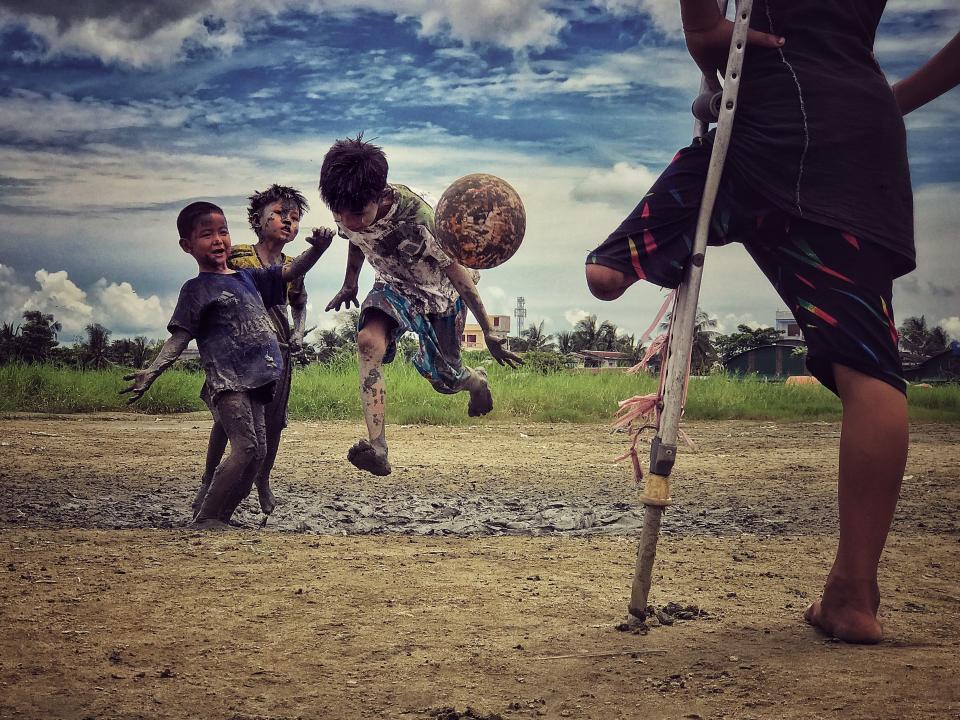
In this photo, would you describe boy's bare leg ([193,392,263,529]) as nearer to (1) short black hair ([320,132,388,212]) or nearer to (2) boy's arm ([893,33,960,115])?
(1) short black hair ([320,132,388,212])

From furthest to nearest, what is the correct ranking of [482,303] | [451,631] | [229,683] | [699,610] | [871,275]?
[482,303] → [699,610] → [451,631] → [871,275] → [229,683]

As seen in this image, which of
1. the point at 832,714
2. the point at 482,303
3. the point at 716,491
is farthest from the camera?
the point at 716,491

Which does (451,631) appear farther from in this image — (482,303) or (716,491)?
(716,491)

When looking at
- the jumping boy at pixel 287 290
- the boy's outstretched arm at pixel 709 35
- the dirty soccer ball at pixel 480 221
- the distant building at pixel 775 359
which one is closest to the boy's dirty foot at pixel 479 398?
the jumping boy at pixel 287 290

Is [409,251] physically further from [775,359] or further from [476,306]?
[775,359]

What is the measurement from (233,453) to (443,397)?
8734 millimetres

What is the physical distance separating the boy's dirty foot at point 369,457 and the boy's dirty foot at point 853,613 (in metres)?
3.00

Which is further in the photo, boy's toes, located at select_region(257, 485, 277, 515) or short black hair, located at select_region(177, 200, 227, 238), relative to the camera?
boy's toes, located at select_region(257, 485, 277, 515)

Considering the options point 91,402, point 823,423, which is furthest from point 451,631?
point 91,402

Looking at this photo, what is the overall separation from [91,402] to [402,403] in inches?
188

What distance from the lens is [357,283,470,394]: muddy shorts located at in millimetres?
6109

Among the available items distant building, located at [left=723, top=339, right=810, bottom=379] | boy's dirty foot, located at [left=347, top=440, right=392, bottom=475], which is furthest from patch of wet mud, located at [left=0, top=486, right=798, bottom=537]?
distant building, located at [left=723, top=339, right=810, bottom=379]

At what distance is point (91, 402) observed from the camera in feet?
47.9

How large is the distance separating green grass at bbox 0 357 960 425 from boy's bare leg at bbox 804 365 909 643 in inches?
389
